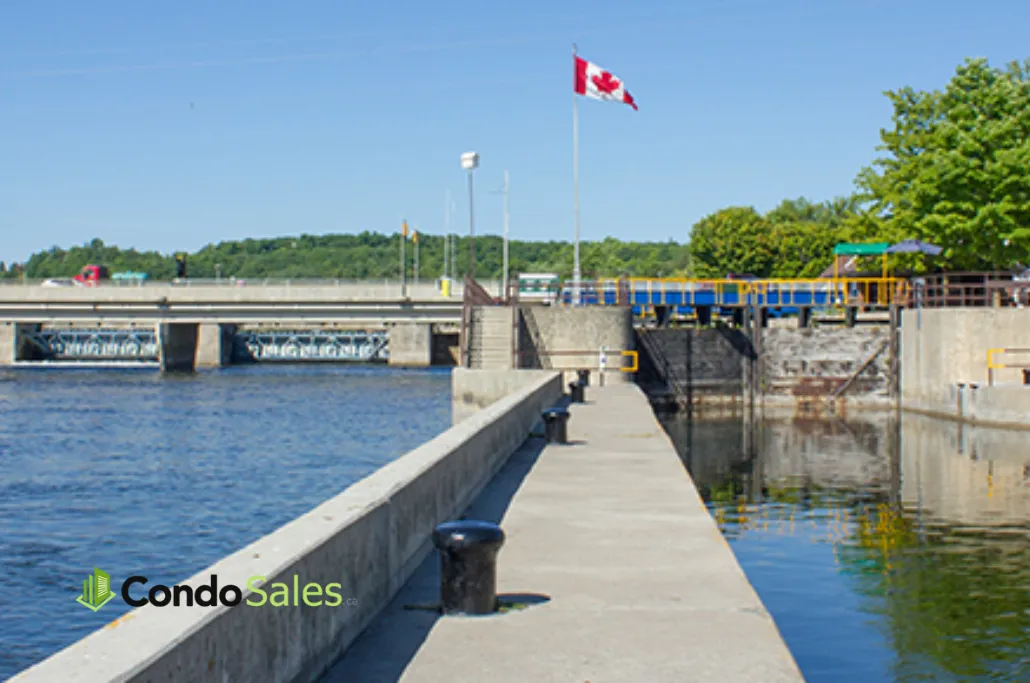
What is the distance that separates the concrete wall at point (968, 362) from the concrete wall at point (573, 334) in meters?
11.2

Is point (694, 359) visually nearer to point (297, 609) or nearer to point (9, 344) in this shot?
point (297, 609)

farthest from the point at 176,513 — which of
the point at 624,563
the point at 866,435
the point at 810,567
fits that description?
the point at 866,435

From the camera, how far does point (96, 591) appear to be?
15828mm

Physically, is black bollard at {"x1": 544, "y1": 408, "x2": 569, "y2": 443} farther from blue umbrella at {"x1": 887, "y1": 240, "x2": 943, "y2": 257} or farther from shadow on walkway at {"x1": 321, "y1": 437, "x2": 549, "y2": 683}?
blue umbrella at {"x1": 887, "y1": 240, "x2": 943, "y2": 257}

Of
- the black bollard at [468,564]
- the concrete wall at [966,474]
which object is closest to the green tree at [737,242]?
the concrete wall at [966,474]

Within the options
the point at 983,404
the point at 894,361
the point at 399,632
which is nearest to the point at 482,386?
Result: the point at 983,404

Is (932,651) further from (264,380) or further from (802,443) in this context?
(264,380)

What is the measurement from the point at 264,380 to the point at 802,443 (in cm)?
4789

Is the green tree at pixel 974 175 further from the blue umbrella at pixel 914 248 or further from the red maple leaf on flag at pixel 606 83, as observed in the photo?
the red maple leaf on flag at pixel 606 83

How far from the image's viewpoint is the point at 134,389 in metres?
65.1

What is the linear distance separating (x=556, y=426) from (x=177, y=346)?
7567 centimetres

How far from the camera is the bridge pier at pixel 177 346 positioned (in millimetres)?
88625

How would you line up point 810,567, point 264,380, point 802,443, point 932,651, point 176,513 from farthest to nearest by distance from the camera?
point 264,380, point 802,443, point 176,513, point 810,567, point 932,651

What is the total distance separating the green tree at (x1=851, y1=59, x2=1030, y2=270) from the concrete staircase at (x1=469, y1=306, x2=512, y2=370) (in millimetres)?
19892
